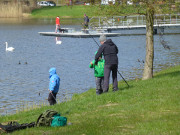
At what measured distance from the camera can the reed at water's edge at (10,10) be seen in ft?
271

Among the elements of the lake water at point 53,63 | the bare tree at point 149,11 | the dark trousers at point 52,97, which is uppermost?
Answer: the bare tree at point 149,11

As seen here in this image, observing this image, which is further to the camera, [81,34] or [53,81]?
[81,34]

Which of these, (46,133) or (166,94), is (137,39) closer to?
(166,94)

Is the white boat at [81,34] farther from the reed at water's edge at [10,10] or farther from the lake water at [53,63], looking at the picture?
the reed at water's edge at [10,10]

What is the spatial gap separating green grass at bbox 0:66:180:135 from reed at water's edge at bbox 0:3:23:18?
71750 mm

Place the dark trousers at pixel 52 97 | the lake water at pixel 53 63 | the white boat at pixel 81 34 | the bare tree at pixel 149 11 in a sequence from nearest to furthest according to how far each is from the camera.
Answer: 1. the dark trousers at pixel 52 97
2. the bare tree at pixel 149 11
3. the lake water at pixel 53 63
4. the white boat at pixel 81 34

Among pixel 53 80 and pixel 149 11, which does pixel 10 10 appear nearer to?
pixel 149 11

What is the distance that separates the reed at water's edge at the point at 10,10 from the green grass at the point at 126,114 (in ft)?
235

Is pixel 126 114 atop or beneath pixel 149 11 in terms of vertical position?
beneath

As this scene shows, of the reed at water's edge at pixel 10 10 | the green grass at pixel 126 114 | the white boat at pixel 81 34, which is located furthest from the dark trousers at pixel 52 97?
the reed at water's edge at pixel 10 10

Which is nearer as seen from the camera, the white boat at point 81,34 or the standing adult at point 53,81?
the standing adult at point 53,81

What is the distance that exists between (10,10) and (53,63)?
56.1 m

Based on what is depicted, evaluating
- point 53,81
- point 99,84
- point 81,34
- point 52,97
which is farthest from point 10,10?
point 99,84

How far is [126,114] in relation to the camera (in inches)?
404
